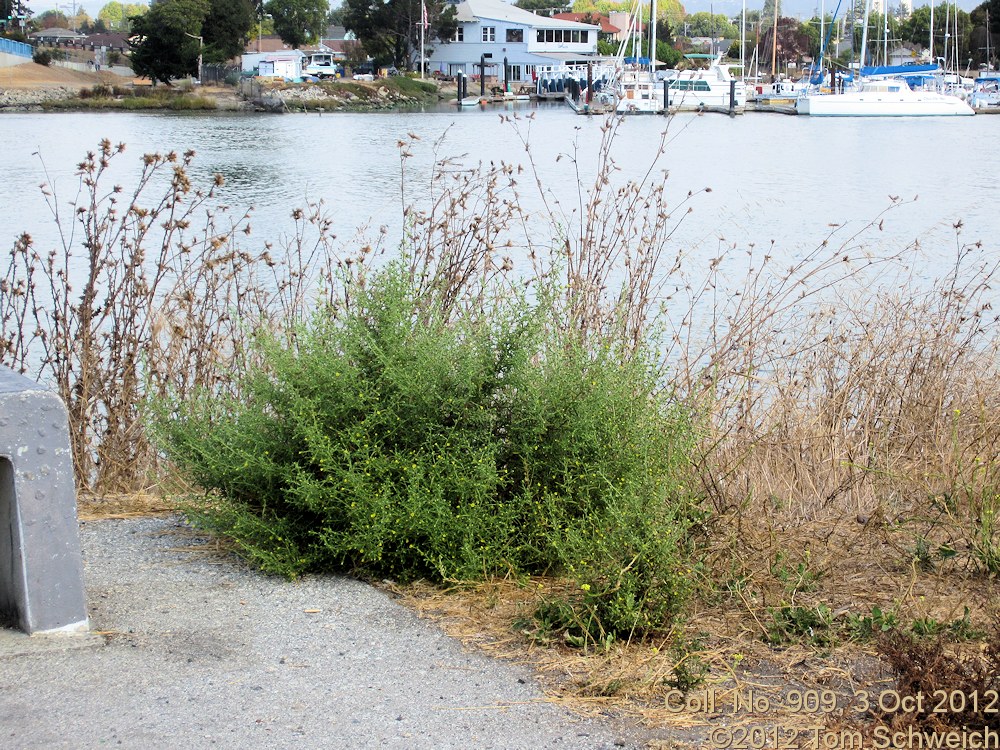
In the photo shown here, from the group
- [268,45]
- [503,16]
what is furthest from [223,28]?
[268,45]

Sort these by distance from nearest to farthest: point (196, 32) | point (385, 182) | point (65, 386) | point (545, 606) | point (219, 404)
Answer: point (545, 606)
point (219, 404)
point (65, 386)
point (385, 182)
point (196, 32)

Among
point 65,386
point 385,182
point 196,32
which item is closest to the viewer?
point 65,386

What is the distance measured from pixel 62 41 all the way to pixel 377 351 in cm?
14631

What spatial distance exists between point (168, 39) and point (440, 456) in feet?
267

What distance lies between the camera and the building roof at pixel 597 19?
119750mm

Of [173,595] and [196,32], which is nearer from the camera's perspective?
[173,595]

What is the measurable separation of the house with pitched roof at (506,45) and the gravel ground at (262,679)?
9979cm

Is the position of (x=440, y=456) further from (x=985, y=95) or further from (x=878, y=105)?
(x=985, y=95)

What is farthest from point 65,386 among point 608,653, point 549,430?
point 608,653

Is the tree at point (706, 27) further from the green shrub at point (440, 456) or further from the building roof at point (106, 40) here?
the green shrub at point (440, 456)

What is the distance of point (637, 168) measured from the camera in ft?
84.2

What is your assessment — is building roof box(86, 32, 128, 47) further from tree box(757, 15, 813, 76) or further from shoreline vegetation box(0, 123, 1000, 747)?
shoreline vegetation box(0, 123, 1000, 747)

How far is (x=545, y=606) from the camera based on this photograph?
3.93 meters

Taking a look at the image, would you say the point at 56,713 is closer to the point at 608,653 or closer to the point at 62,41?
the point at 608,653
